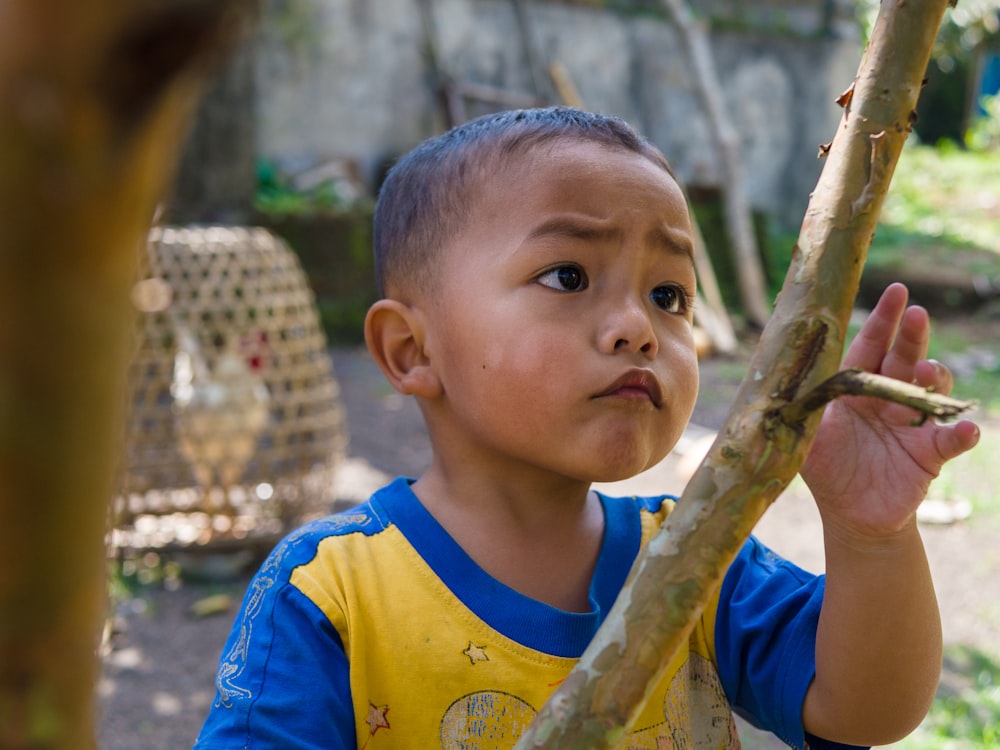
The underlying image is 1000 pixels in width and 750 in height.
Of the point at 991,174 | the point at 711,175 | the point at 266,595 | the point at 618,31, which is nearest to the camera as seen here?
the point at 266,595

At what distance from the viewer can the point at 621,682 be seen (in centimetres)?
68

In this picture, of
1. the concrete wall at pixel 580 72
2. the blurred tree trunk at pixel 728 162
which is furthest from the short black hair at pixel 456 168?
the concrete wall at pixel 580 72

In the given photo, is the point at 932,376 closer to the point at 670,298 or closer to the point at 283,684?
the point at 670,298

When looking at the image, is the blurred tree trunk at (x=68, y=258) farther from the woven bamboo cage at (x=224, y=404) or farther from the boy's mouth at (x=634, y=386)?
the woven bamboo cage at (x=224, y=404)

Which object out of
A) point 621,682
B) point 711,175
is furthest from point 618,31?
point 621,682

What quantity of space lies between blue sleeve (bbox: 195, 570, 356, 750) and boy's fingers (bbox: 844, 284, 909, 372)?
740mm

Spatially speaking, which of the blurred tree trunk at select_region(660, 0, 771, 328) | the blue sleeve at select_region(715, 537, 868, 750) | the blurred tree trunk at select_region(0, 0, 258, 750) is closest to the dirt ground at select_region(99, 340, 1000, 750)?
the blue sleeve at select_region(715, 537, 868, 750)

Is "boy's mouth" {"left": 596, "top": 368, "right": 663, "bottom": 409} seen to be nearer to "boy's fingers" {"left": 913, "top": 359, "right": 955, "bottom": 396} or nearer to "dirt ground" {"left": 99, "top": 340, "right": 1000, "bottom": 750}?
"boy's fingers" {"left": 913, "top": 359, "right": 955, "bottom": 396}

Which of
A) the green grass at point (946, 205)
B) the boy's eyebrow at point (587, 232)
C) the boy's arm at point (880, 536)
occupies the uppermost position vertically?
the boy's eyebrow at point (587, 232)

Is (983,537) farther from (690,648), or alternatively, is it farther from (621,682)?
(621,682)

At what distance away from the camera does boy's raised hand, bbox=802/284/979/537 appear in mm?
1242

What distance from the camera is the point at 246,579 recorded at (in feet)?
13.0

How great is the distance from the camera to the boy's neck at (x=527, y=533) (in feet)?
4.72

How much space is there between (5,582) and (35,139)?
5.2 inches
